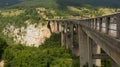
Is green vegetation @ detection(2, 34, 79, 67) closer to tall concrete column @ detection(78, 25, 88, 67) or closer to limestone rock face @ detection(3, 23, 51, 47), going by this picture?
tall concrete column @ detection(78, 25, 88, 67)

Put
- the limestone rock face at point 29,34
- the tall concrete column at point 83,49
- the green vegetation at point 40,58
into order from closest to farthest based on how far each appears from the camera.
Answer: the tall concrete column at point 83,49 < the green vegetation at point 40,58 < the limestone rock face at point 29,34

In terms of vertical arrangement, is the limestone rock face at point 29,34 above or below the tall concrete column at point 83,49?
below

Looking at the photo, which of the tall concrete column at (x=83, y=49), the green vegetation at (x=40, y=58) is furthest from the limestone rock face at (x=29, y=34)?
the tall concrete column at (x=83, y=49)

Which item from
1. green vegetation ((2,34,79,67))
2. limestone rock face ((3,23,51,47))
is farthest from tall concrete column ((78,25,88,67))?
limestone rock face ((3,23,51,47))

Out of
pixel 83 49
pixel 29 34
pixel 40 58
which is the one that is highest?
pixel 83 49

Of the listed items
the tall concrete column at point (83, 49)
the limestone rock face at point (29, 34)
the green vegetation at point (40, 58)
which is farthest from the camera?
the limestone rock face at point (29, 34)

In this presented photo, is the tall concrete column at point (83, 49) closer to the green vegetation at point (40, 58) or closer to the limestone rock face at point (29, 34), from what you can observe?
the green vegetation at point (40, 58)

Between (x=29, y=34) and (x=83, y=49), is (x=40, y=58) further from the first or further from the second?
(x=29, y=34)

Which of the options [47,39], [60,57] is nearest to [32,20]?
[47,39]

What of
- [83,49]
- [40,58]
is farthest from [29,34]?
[83,49]
